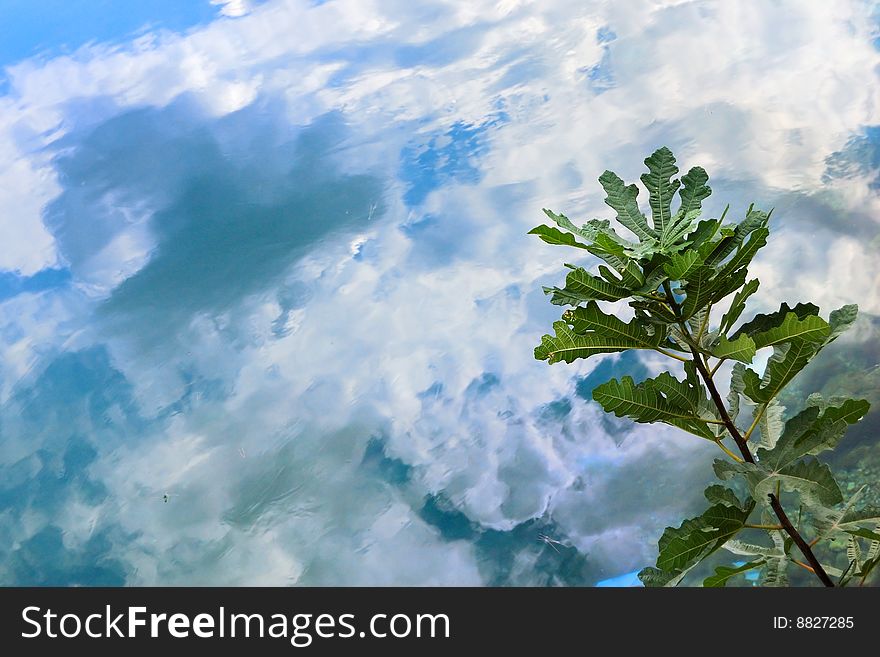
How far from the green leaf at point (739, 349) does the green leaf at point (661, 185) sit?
0.86 ft

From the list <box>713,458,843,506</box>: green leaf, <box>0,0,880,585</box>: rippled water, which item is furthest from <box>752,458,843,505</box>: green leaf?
<box>0,0,880,585</box>: rippled water

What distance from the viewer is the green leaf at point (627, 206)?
5.60 feet

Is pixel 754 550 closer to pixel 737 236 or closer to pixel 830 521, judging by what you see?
pixel 830 521

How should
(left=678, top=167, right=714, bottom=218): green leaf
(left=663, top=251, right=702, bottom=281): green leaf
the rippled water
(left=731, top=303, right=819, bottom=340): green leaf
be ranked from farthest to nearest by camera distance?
the rippled water, (left=678, top=167, right=714, bottom=218): green leaf, (left=731, top=303, right=819, bottom=340): green leaf, (left=663, top=251, right=702, bottom=281): green leaf

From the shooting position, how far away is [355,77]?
16.1 feet

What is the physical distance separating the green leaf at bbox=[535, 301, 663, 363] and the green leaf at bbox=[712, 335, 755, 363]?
0.37 ft

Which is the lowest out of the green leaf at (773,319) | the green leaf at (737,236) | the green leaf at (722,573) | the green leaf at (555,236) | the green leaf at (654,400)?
the green leaf at (722,573)

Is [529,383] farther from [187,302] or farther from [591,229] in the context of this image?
[591,229]

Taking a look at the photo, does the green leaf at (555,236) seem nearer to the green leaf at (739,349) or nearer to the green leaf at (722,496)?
the green leaf at (739,349)

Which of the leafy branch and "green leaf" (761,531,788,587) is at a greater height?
the leafy branch

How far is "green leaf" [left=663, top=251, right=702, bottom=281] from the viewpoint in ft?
4.99

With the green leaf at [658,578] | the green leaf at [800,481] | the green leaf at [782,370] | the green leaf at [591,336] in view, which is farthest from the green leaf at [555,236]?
the green leaf at [658,578]

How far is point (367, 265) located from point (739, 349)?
9.20 feet

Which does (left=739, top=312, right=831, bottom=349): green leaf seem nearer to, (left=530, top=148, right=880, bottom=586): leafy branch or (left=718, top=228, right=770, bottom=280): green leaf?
(left=530, top=148, right=880, bottom=586): leafy branch
